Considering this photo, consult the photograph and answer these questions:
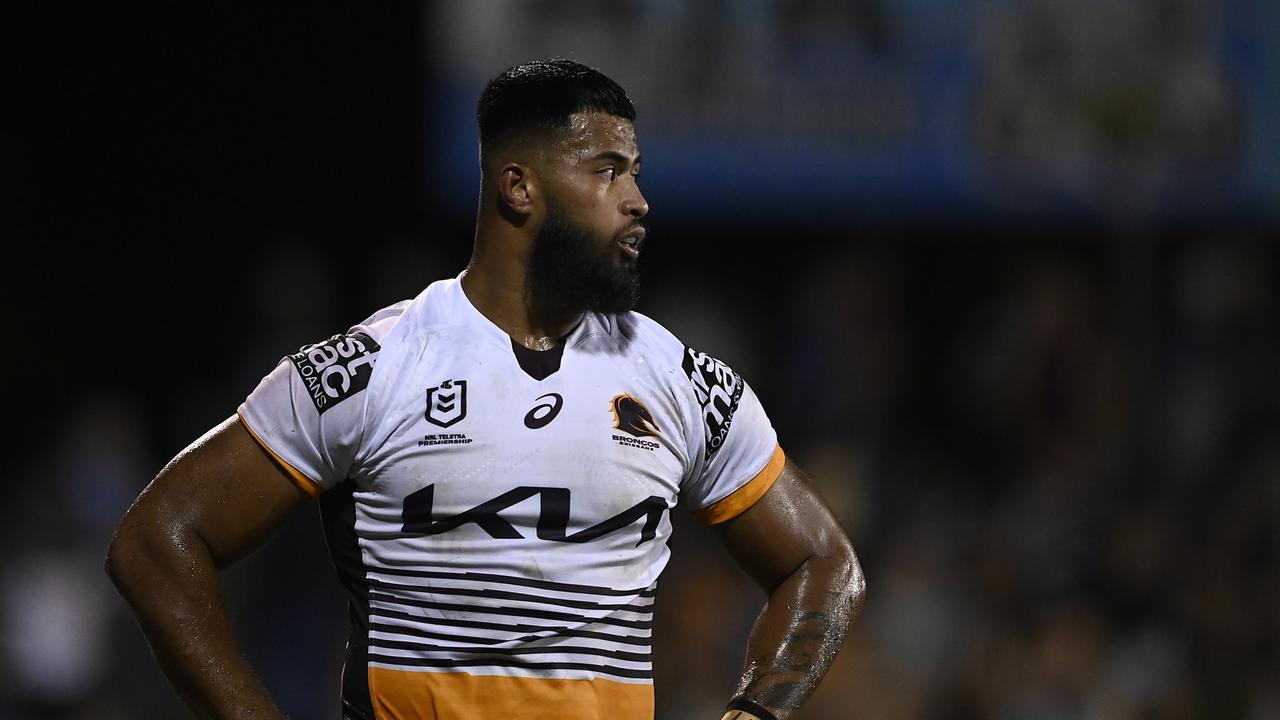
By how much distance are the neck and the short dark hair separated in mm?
294

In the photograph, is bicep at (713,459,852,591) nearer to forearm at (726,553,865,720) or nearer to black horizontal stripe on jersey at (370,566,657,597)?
forearm at (726,553,865,720)

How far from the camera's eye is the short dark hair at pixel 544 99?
3.68m

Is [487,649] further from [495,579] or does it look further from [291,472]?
[291,472]

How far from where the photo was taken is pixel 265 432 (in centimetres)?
350

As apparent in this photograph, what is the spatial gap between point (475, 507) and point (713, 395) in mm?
642

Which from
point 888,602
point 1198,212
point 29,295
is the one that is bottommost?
point 29,295

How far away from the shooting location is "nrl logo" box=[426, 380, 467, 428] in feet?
11.6

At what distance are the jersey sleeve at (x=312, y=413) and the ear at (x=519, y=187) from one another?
1.60 ft

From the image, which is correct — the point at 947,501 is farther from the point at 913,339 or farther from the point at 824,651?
the point at 824,651

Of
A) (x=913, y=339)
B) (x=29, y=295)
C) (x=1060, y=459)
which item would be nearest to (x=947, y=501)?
(x=1060, y=459)

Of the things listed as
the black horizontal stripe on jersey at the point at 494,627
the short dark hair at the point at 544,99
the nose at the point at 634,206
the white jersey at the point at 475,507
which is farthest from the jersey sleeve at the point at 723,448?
the short dark hair at the point at 544,99

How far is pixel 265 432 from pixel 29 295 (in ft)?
38.2

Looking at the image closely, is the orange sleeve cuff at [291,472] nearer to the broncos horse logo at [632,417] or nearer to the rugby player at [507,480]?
the rugby player at [507,480]

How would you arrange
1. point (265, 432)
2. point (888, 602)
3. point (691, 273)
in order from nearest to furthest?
point (265, 432), point (888, 602), point (691, 273)
